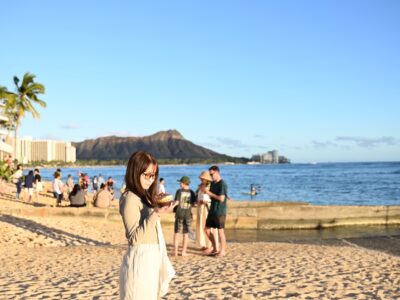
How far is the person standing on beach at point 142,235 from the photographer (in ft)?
11.9

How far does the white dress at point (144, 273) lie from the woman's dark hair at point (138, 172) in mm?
276

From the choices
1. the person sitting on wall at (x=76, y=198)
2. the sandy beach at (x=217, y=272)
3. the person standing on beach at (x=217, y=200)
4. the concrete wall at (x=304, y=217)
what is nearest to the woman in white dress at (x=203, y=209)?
the person standing on beach at (x=217, y=200)

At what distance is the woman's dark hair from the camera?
145 inches

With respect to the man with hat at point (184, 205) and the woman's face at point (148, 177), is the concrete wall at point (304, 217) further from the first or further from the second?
the woman's face at point (148, 177)

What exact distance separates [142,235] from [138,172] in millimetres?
484

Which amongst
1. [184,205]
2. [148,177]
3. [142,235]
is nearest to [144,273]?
[142,235]

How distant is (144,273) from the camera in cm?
363

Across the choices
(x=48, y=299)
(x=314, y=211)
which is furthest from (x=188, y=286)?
(x=314, y=211)

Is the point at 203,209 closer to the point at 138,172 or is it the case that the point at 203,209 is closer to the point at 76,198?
the point at 138,172

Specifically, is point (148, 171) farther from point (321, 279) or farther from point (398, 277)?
point (398, 277)

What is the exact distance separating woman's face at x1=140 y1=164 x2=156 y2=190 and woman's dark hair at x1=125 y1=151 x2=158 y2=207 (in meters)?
0.02

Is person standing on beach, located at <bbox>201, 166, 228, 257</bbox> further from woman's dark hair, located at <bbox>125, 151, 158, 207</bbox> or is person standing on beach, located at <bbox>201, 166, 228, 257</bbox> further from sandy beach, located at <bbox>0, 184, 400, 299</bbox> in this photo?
woman's dark hair, located at <bbox>125, 151, 158, 207</bbox>

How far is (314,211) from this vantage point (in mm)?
19766

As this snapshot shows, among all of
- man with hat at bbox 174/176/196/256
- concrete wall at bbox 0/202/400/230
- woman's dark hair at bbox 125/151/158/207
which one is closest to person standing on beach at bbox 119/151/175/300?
woman's dark hair at bbox 125/151/158/207
